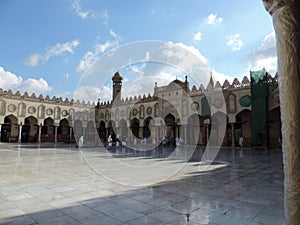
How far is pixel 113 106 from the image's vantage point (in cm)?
3525

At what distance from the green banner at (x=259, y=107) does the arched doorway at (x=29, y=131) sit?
30734mm

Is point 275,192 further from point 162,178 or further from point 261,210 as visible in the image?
point 162,178

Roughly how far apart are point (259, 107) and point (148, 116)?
46.4 ft

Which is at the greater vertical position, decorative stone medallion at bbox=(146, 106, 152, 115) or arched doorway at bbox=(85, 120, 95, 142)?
decorative stone medallion at bbox=(146, 106, 152, 115)

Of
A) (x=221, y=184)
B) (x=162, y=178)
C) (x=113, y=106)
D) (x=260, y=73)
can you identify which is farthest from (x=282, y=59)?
(x=113, y=106)

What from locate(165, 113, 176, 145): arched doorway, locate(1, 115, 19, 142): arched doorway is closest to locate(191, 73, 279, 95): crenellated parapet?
locate(165, 113, 176, 145): arched doorway

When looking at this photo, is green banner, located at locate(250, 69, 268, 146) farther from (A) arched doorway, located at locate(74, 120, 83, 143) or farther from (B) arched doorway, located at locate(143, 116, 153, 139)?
(A) arched doorway, located at locate(74, 120, 83, 143)

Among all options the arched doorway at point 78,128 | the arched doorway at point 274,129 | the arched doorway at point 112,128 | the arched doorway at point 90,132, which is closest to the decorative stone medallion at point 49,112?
the arched doorway at point 78,128

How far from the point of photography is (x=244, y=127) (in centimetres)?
2350

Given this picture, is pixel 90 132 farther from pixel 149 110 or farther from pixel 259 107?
pixel 259 107

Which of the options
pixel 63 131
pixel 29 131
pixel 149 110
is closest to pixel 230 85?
pixel 149 110

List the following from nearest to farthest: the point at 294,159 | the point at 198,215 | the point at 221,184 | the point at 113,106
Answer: the point at 294,159 < the point at 198,215 < the point at 221,184 < the point at 113,106

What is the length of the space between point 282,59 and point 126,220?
302cm

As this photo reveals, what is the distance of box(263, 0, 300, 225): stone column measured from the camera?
1.27m
